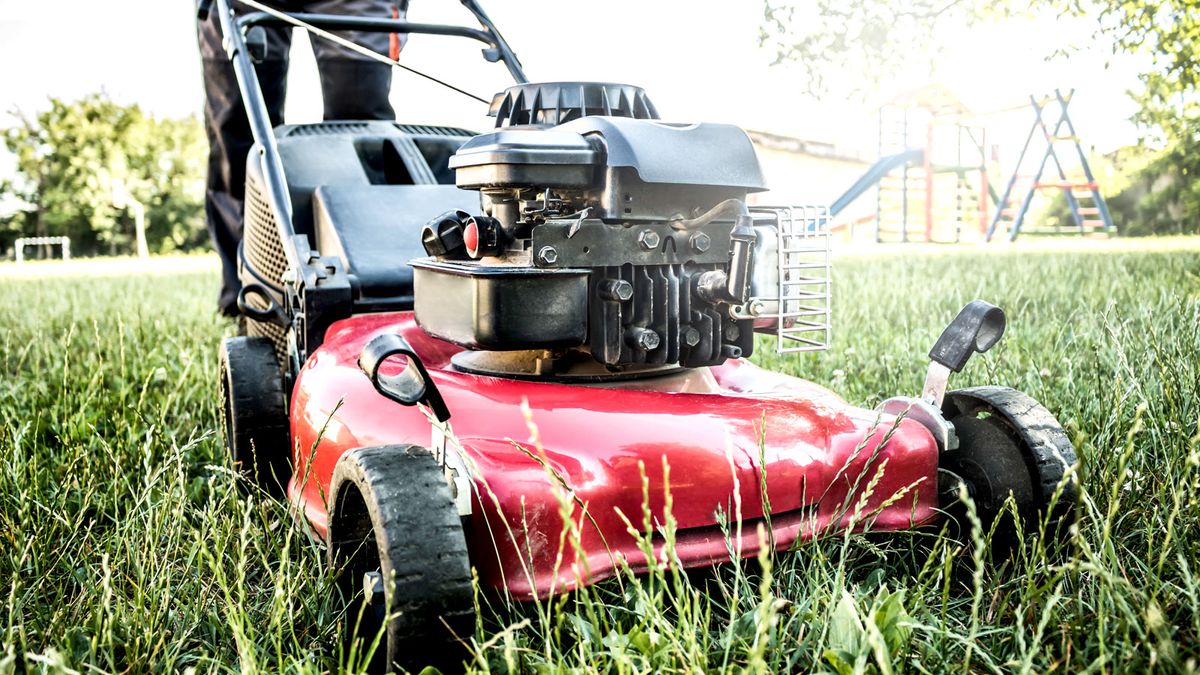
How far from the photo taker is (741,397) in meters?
1.64

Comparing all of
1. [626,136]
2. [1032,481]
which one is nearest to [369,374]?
[626,136]

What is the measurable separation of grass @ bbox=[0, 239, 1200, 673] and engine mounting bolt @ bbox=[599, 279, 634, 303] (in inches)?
16.7

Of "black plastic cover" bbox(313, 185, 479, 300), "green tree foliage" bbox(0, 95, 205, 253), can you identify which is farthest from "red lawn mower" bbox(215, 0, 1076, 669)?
"green tree foliage" bbox(0, 95, 205, 253)

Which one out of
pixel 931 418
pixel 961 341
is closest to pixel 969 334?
pixel 961 341

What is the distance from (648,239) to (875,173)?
45.3 feet

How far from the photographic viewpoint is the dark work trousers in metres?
2.79

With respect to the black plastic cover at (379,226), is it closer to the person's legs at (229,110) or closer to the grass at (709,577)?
the grass at (709,577)

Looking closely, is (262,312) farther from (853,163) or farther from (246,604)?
(853,163)

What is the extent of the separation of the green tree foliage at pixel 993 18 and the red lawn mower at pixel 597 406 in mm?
3876

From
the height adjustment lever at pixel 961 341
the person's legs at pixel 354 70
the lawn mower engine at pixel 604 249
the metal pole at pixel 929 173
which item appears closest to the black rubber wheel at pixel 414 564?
the lawn mower engine at pixel 604 249

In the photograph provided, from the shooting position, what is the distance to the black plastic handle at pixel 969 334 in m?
1.61

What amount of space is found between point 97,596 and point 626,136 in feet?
3.37

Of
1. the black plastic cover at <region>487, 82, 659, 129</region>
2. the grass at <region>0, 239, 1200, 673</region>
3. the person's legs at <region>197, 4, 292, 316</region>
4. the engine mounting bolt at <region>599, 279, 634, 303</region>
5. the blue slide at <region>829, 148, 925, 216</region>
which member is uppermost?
the blue slide at <region>829, 148, 925, 216</region>

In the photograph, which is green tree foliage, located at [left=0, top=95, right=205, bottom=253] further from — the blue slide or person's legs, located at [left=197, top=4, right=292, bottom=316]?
person's legs, located at [left=197, top=4, right=292, bottom=316]
